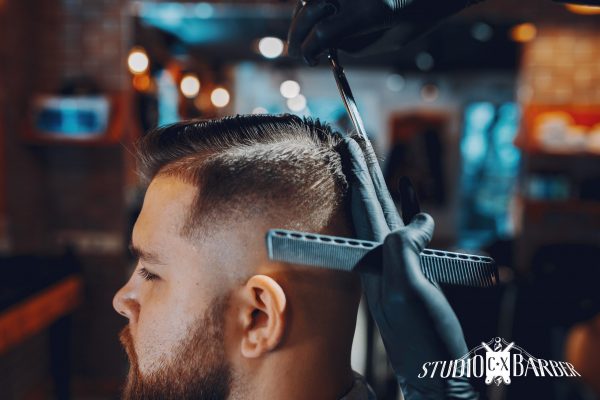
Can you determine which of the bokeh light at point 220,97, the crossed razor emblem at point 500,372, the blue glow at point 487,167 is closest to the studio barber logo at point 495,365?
the crossed razor emblem at point 500,372

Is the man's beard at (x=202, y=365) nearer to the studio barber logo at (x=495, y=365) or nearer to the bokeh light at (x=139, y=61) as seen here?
the studio barber logo at (x=495, y=365)

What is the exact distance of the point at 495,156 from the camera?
10055 mm

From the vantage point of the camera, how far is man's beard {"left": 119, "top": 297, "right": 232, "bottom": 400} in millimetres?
939

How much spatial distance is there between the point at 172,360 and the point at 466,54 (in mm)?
8313

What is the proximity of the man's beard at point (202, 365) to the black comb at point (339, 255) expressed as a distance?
28 cm

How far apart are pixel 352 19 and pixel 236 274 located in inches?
18.9

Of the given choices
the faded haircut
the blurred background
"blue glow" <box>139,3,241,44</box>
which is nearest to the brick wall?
the blurred background

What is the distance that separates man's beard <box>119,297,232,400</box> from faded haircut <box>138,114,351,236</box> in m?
0.16

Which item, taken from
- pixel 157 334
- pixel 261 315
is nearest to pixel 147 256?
pixel 157 334

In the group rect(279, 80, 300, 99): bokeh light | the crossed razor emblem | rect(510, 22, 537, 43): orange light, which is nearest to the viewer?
the crossed razor emblem

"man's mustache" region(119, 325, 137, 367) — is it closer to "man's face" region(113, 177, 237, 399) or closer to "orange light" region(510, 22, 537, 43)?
"man's face" region(113, 177, 237, 399)

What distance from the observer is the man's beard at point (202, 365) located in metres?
0.94

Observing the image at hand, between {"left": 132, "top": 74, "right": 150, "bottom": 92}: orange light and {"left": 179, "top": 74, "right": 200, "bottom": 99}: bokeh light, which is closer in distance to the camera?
{"left": 132, "top": 74, "right": 150, "bottom": 92}: orange light

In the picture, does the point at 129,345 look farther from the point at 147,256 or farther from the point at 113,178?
the point at 113,178
